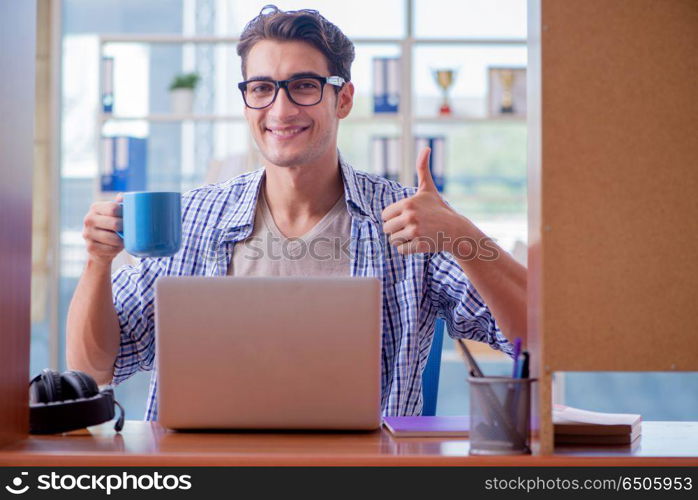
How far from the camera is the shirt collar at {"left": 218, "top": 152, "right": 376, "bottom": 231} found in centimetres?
220

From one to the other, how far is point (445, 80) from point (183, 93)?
1315mm

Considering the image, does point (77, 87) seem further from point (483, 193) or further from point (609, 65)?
point (609, 65)

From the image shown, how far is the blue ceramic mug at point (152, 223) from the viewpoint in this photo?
131cm

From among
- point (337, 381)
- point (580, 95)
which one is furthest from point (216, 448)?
point (580, 95)

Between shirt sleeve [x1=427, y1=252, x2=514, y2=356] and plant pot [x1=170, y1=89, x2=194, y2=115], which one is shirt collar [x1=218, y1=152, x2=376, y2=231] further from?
plant pot [x1=170, y1=89, x2=194, y2=115]

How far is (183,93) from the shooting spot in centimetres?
446

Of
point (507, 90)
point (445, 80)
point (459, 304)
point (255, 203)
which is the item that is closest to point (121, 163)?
point (445, 80)

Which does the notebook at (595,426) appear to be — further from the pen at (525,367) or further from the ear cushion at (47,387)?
the ear cushion at (47,387)

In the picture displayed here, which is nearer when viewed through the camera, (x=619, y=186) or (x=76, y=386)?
(x=619, y=186)

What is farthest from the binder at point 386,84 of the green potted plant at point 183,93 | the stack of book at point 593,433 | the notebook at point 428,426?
the stack of book at point 593,433

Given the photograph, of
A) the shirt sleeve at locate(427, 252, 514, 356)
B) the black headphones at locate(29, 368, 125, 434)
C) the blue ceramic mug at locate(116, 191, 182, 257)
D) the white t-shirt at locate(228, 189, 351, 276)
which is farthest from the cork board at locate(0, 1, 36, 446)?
the shirt sleeve at locate(427, 252, 514, 356)

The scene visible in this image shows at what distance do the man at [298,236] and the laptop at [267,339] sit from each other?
66 centimetres

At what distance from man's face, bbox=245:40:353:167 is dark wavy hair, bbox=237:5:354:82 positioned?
0.02 m

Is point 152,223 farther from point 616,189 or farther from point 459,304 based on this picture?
point 459,304
